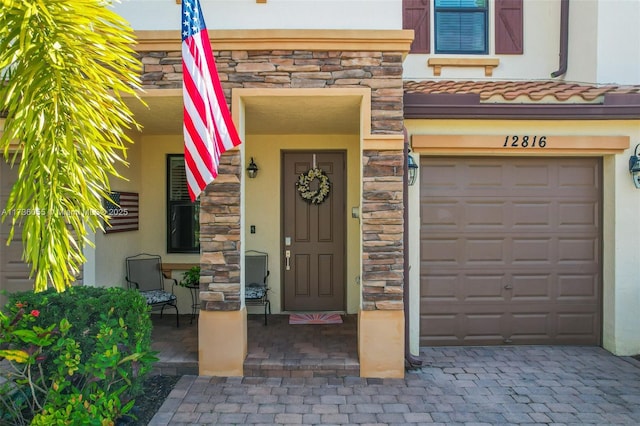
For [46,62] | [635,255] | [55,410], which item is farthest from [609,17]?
[55,410]

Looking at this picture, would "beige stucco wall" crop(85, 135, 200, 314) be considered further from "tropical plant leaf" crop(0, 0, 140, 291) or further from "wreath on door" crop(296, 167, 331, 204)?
"tropical plant leaf" crop(0, 0, 140, 291)

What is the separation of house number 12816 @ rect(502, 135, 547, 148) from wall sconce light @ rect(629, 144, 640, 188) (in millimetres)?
1064

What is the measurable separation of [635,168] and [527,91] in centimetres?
160

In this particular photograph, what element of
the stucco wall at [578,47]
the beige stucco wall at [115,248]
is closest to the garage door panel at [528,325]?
the stucco wall at [578,47]

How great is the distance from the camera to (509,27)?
21.4 ft

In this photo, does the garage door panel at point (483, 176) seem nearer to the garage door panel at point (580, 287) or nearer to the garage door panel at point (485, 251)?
the garage door panel at point (485, 251)

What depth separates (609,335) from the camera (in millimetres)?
5148

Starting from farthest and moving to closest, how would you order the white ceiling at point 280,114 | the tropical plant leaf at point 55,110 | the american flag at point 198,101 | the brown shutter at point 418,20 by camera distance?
the brown shutter at point 418,20
the white ceiling at point 280,114
the american flag at point 198,101
the tropical plant leaf at point 55,110

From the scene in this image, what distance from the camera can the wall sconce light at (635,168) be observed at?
16.3 ft

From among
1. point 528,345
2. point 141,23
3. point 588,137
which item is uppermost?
point 141,23

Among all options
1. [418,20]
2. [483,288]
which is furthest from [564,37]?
[483,288]

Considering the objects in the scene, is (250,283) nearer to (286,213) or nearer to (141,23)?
(286,213)

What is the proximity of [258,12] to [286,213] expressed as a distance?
2.93 meters

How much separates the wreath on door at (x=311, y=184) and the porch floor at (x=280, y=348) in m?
1.86
